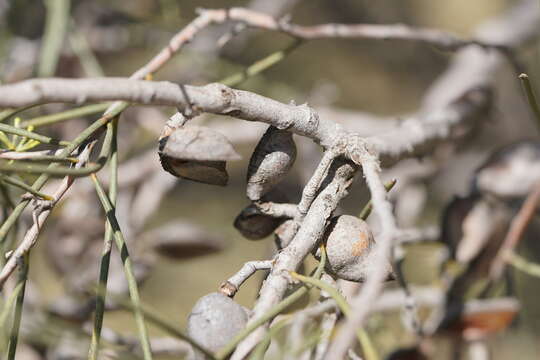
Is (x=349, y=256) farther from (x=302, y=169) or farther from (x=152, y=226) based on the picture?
(x=152, y=226)

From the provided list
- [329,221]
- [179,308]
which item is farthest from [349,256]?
[179,308]

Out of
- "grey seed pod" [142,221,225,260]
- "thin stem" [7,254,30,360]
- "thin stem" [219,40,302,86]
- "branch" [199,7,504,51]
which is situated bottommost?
"thin stem" [7,254,30,360]

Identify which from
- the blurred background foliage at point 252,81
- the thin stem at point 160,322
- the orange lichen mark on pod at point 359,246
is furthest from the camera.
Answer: the blurred background foliage at point 252,81

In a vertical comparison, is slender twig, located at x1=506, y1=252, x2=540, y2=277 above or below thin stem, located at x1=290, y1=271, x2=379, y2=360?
below

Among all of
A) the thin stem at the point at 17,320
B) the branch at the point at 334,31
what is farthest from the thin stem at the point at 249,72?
the thin stem at the point at 17,320

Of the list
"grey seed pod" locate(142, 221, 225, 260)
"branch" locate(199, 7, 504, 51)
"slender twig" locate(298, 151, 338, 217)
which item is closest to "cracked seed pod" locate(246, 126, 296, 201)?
"slender twig" locate(298, 151, 338, 217)

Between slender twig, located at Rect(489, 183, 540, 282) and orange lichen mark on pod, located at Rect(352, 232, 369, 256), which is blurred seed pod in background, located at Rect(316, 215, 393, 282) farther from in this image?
slender twig, located at Rect(489, 183, 540, 282)

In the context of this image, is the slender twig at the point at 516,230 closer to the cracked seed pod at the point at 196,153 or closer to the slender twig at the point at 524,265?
the slender twig at the point at 524,265
